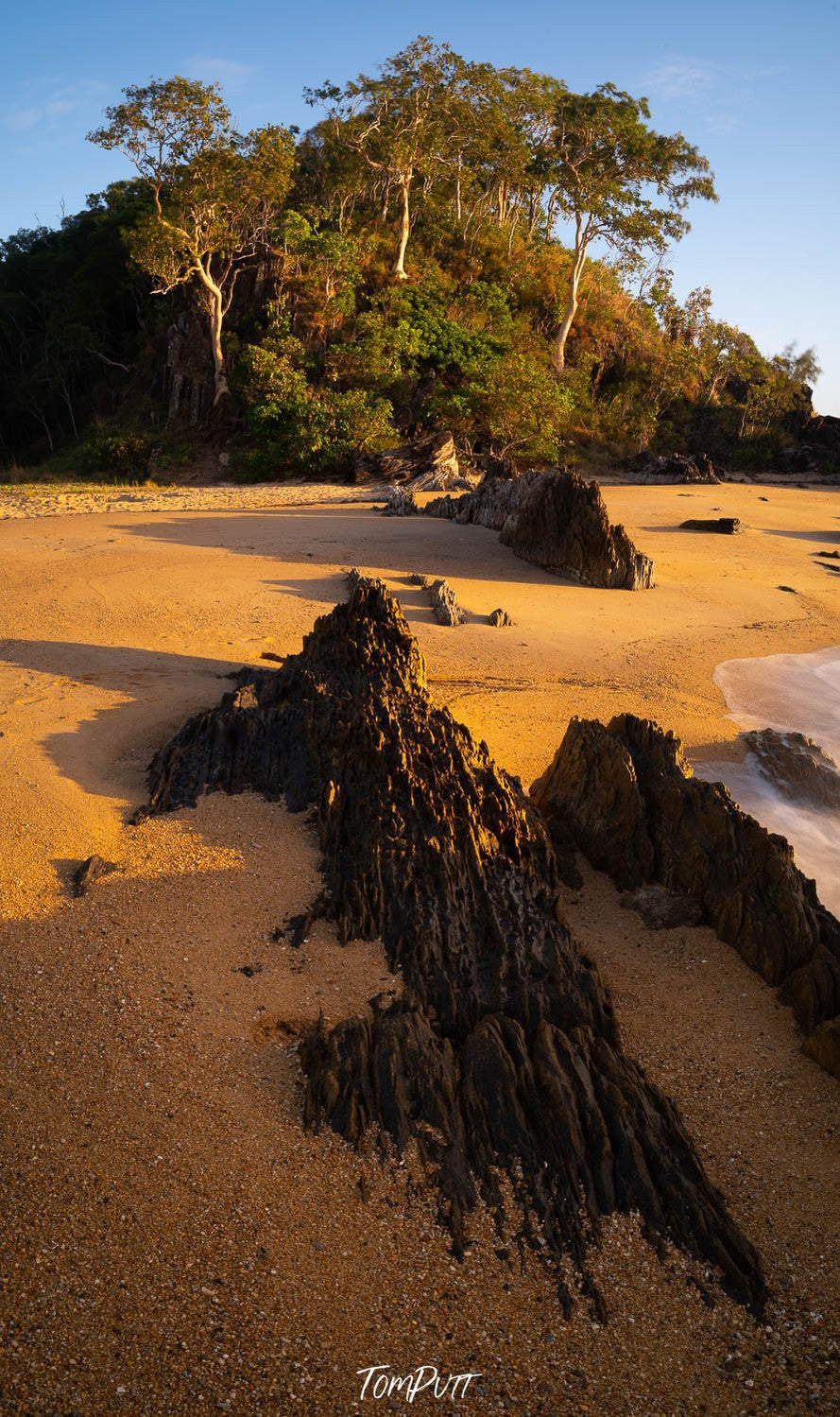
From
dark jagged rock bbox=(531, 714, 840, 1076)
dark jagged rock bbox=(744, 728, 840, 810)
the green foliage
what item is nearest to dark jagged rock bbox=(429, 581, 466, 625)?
dark jagged rock bbox=(744, 728, 840, 810)

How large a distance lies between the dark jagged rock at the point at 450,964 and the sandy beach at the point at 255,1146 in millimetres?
165

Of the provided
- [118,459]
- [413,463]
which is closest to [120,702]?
[413,463]

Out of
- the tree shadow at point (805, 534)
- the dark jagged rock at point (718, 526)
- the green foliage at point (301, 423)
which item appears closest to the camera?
the dark jagged rock at point (718, 526)

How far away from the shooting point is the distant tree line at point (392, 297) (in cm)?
2439

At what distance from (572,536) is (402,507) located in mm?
4856

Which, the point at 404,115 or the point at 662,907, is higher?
the point at 404,115

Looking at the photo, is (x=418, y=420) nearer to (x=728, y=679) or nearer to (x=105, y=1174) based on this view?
(x=728, y=679)

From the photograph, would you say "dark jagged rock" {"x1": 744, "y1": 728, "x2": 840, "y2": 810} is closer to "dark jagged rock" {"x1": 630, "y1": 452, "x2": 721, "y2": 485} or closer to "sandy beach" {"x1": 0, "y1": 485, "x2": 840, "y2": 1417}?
"sandy beach" {"x1": 0, "y1": 485, "x2": 840, "y2": 1417}

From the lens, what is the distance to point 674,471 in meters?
28.9

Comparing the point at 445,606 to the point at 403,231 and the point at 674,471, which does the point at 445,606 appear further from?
the point at 403,231

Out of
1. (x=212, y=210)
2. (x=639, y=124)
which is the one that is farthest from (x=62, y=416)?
(x=639, y=124)

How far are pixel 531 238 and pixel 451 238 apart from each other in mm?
3796

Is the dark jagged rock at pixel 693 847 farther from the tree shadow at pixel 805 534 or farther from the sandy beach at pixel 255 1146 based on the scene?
the tree shadow at pixel 805 534

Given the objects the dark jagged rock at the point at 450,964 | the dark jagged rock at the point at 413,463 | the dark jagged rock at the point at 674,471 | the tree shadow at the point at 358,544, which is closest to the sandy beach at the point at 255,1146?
the dark jagged rock at the point at 450,964
